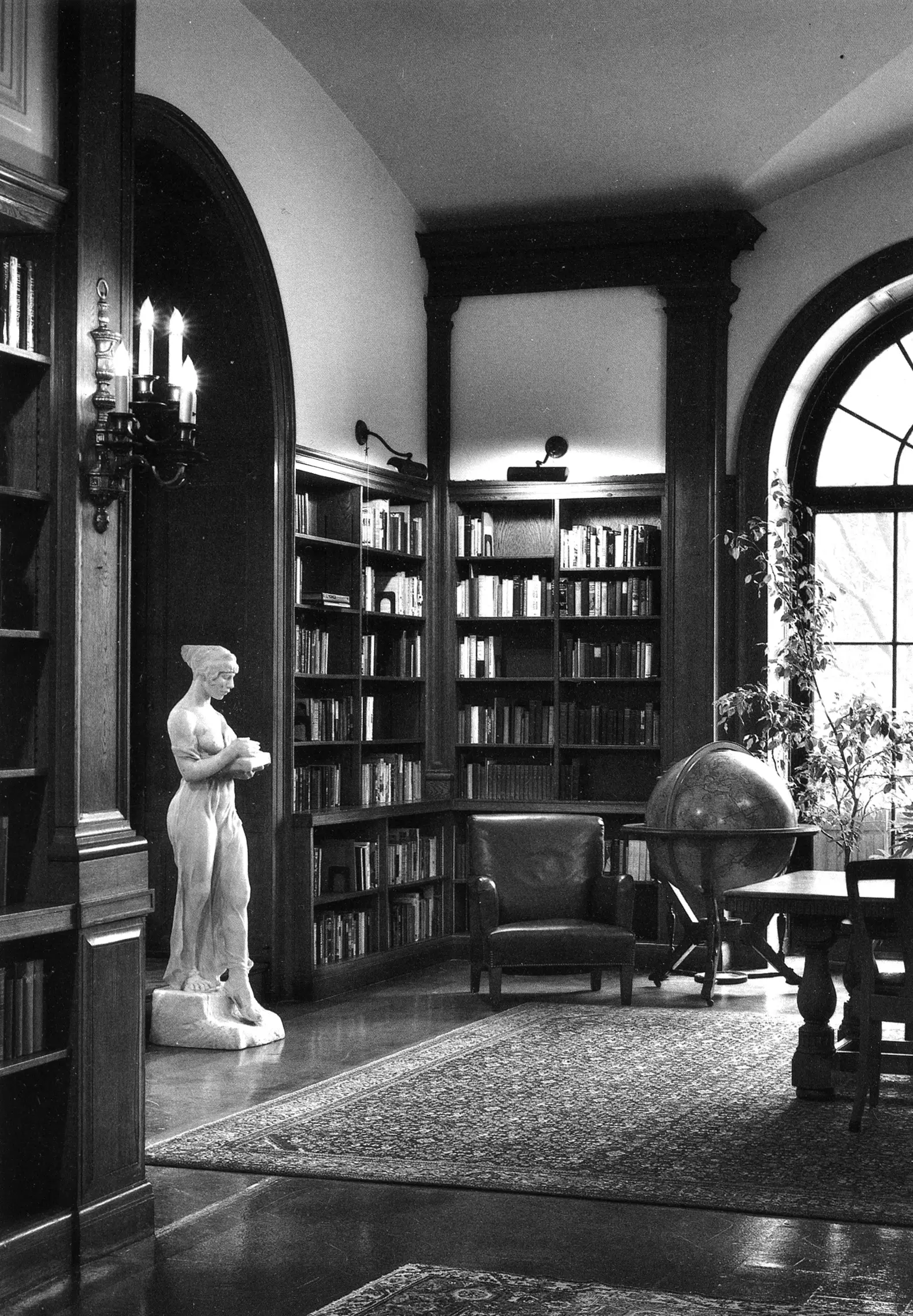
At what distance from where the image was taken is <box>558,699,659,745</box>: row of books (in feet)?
33.2

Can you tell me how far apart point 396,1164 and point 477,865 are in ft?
11.4

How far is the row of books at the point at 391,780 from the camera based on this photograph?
9547mm

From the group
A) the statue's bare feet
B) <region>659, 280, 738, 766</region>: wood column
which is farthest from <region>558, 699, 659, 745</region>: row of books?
the statue's bare feet

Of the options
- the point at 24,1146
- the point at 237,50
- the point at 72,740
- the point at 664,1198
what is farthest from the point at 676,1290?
the point at 237,50

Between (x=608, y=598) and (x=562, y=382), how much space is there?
1390mm

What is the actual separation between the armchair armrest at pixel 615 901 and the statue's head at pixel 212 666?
7.63ft

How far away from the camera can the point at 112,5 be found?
4.96 m

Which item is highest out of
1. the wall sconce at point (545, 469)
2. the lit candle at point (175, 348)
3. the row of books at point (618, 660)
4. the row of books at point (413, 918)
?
the wall sconce at point (545, 469)

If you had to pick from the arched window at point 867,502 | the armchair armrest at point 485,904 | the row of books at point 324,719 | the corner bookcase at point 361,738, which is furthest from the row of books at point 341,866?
the arched window at point 867,502

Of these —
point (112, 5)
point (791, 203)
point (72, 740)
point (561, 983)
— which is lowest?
point (561, 983)

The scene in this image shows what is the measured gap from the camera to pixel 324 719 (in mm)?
9133

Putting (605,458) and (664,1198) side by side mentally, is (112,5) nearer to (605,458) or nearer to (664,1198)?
(664,1198)

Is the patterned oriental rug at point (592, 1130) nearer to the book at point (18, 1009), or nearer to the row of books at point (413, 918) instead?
the book at point (18, 1009)

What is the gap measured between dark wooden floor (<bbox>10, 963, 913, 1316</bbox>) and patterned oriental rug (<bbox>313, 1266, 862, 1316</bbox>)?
0.20ft
